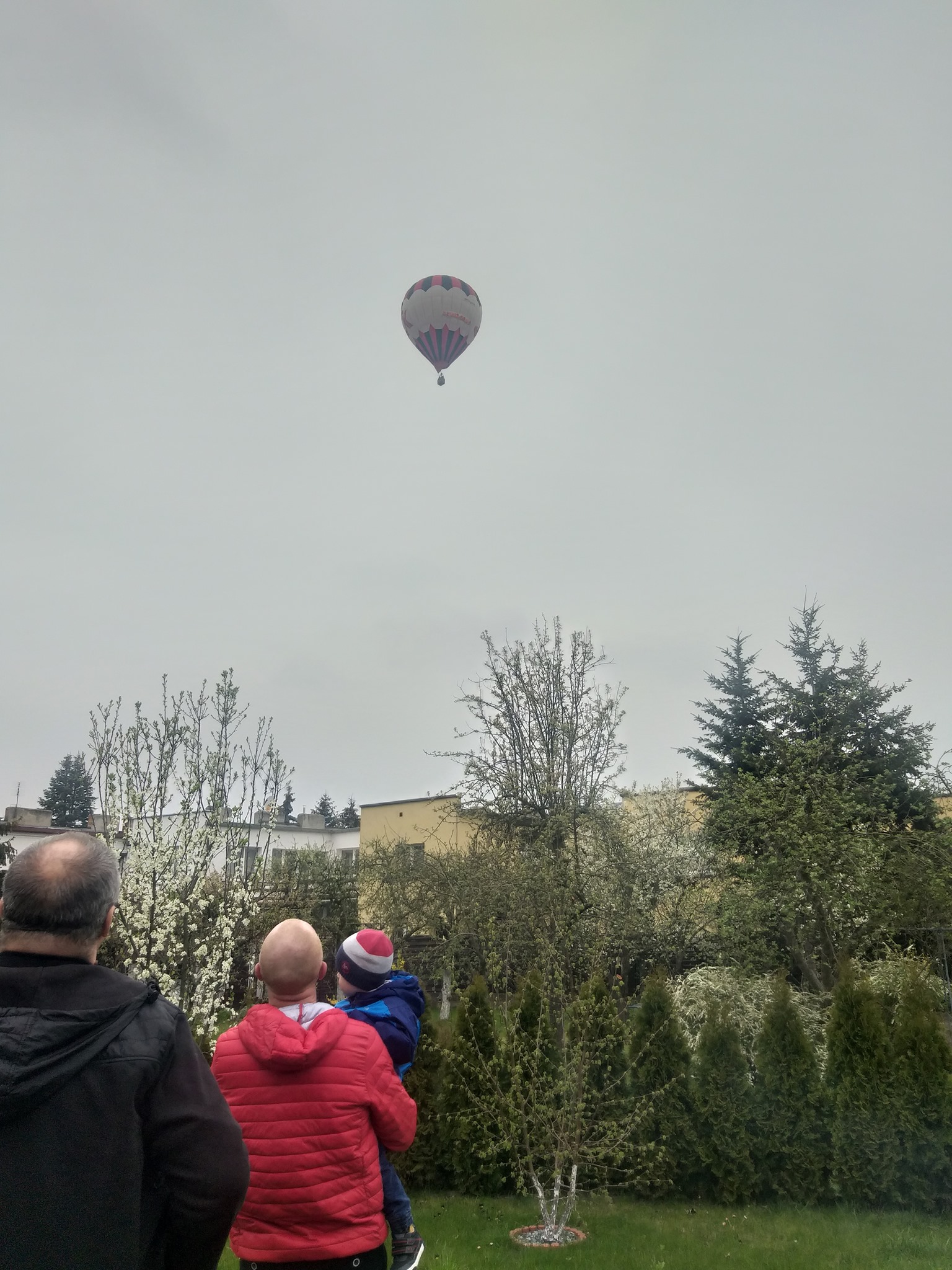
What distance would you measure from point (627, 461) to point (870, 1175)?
1238cm

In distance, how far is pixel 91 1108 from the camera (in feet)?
5.28

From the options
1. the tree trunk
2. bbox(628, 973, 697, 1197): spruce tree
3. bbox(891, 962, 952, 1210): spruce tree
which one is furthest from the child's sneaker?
the tree trunk

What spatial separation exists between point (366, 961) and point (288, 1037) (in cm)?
58

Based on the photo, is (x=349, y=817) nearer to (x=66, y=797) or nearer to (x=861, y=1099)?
(x=66, y=797)

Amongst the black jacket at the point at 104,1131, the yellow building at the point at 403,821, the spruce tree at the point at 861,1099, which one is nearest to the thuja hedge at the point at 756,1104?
the spruce tree at the point at 861,1099

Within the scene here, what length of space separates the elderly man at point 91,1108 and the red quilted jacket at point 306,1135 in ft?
2.40

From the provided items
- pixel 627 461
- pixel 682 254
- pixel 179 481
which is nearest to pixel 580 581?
pixel 627 461

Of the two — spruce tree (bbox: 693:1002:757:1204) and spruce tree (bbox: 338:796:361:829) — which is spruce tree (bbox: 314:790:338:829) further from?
spruce tree (bbox: 693:1002:757:1204)

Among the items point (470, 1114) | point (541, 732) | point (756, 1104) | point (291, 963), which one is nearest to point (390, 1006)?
point (291, 963)

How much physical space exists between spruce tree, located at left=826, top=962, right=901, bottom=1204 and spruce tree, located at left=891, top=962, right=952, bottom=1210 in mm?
71

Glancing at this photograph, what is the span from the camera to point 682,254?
13922mm

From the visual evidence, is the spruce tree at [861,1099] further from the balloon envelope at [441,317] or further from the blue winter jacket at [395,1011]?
the balloon envelope at [441,317]

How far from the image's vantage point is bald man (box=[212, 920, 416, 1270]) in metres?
2.52

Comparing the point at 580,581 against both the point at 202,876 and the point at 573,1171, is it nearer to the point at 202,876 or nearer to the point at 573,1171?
the point at 202,876
